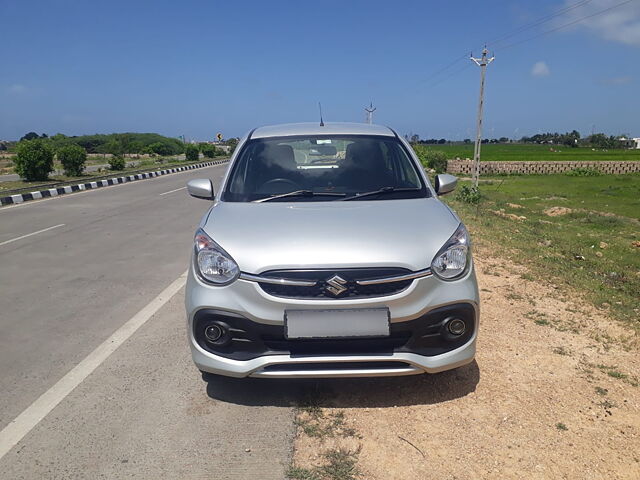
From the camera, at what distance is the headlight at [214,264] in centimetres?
271

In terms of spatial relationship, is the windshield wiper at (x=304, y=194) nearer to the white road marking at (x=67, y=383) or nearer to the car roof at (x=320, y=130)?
the car roof at (x=320, y=130)

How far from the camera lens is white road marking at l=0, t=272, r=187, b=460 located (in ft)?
8.71

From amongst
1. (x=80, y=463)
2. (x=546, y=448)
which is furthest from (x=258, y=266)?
(x=546, y=448)

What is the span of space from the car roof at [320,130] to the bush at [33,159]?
19.9 metres

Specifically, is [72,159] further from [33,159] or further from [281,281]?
[281,281]

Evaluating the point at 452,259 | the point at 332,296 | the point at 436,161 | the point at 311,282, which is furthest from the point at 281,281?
the point at 436,161

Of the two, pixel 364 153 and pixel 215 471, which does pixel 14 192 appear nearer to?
pixel 364 153

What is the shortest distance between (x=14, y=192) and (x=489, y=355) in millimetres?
17044

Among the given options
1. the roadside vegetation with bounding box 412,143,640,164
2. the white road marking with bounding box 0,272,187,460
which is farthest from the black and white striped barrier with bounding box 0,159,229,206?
the roadside vegetation with bounding box 412,143,640,164

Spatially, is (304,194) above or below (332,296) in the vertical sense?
above

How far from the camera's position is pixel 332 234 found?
2.76m

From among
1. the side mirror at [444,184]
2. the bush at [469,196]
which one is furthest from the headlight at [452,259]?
the bush at [469,196]

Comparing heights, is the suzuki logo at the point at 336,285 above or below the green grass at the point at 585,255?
above

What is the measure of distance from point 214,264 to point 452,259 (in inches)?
51.1
